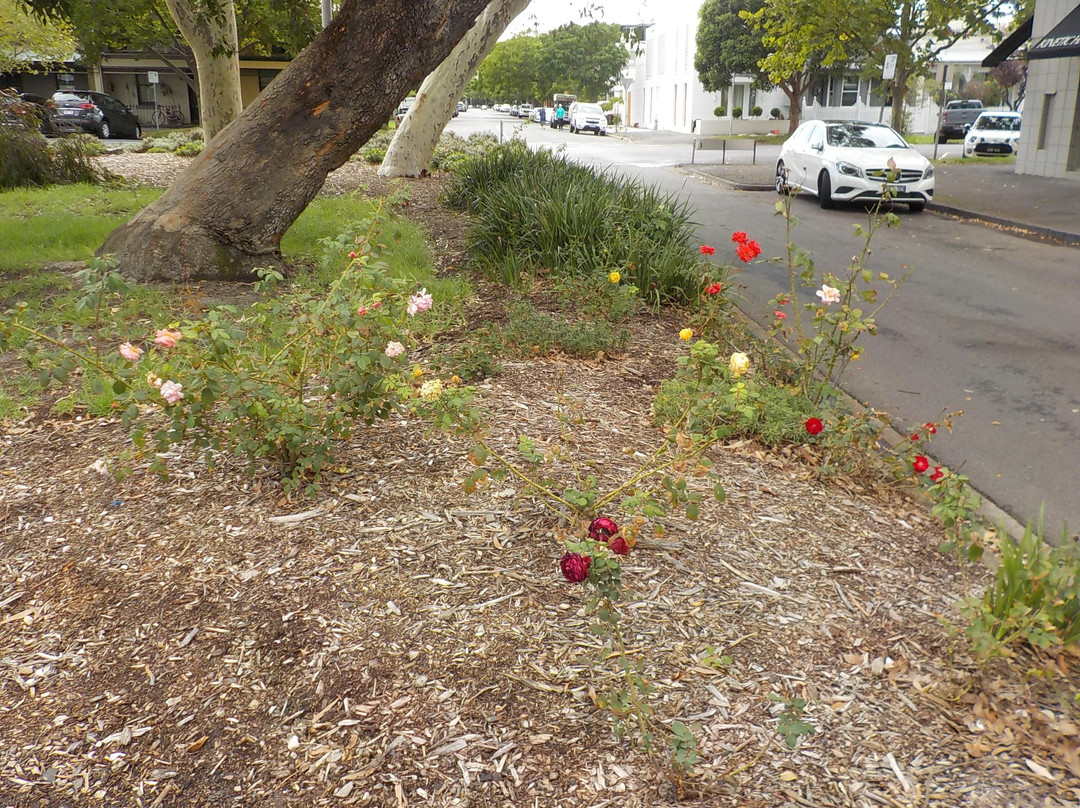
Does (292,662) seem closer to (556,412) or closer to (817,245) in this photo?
(556,412)

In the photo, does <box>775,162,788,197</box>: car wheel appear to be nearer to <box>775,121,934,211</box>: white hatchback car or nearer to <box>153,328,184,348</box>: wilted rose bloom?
<box>775,121,934,211</box>: white hatchback car

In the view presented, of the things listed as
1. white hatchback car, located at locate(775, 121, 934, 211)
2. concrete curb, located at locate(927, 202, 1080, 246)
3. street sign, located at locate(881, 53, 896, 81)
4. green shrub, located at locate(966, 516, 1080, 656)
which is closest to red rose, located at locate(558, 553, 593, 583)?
green shrub, located at locate(966, 516, 1080, 656)

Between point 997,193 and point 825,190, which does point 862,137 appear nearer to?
point 825,190

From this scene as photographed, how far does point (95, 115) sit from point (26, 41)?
19.0ft

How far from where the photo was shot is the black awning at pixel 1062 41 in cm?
1931

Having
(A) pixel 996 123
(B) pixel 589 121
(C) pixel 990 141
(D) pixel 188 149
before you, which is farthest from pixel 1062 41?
(B) pixel 589 121

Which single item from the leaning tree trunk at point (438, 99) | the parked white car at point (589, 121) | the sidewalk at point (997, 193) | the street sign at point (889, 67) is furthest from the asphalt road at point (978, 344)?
the parked white car at point (589, 121)

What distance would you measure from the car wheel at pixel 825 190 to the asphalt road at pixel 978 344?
5.73 feet

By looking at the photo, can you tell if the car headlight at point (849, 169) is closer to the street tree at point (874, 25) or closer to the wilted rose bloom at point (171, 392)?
the street tree at point (874, 25)

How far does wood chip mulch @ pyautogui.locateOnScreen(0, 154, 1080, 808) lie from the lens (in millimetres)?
2639

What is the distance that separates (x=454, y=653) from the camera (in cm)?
309

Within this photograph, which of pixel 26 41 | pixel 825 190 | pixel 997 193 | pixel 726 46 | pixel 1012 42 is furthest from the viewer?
pixel 726 46

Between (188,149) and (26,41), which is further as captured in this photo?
(26,41)

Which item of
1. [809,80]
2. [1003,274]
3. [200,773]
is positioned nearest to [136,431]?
[200,773]
